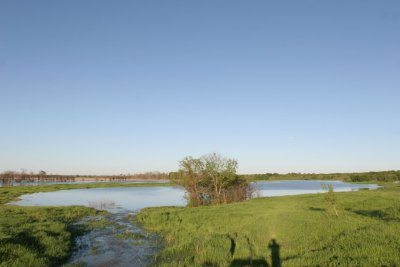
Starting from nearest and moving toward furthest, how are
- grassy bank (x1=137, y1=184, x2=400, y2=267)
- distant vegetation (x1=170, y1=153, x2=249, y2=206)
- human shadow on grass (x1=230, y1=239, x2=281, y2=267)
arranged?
grassy bank (x1=137, y1=184, x2=400, y2=267) → human shadow on grass (x1=230, y1=239, x2=281, y2=267) → distant vegetation (x1=170, y1=153, x2=249, y2=206)

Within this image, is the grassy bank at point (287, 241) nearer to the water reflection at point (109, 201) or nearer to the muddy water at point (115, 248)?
the muddy water at point (115, 248)

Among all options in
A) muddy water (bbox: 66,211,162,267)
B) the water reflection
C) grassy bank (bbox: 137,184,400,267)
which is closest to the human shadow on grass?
grassy bank (bbox: 137,184,400,267)

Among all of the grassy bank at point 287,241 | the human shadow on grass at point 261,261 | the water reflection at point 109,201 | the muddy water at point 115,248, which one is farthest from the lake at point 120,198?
Result: the human shadow on grass at point 261,261

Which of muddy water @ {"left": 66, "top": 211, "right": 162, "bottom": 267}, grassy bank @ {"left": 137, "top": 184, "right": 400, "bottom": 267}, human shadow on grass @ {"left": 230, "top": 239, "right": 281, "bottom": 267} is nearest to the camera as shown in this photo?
grassy bank @ {"left": 137, "top": 184, "right": 400, "bottom": 267}

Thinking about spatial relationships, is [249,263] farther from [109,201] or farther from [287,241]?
[109,201]

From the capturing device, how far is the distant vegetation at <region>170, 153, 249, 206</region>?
48.3 meters

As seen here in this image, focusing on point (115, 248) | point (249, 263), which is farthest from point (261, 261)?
point (115, 248)

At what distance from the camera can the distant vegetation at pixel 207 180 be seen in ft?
158

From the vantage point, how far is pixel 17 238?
19094 millimetres

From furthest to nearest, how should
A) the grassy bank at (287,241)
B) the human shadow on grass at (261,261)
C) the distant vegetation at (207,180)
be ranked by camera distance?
1. the distant vegetation at (207,180)
2. the human shadow on grass at (261,261)
3. the grassy bank at (287,241)

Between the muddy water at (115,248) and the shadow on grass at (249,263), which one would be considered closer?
the shadow on grass at (249,263)

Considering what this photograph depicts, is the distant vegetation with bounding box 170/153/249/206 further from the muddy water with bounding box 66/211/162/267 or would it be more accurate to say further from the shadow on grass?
the shadow on grass

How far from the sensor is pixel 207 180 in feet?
162

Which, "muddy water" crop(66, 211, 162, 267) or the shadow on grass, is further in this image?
"muddy water" crop(66, 211, 162, 267)
